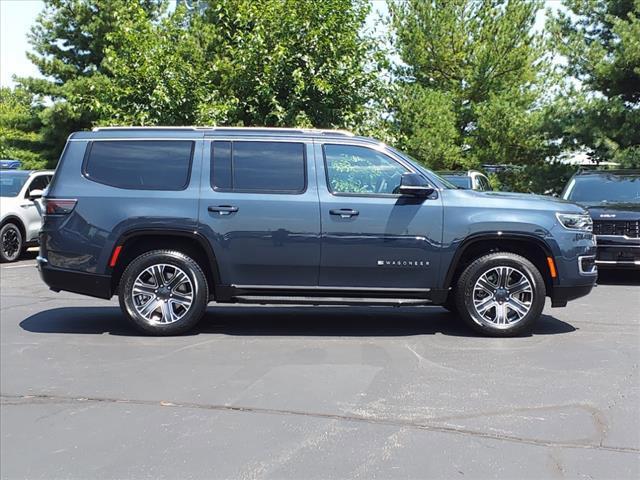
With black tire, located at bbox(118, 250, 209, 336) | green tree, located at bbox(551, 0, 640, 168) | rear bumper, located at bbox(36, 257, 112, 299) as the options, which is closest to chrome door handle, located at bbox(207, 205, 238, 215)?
black tire, located at bbox(118, 250, 209, 336)

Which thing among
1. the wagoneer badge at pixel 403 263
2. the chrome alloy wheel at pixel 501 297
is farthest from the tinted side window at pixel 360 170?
the chrome alloy wheel at pixel 501 297

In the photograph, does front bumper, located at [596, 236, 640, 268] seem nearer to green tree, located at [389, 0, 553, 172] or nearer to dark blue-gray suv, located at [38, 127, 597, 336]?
dark blue-gray suv, located at [38, 127, 597, 336]

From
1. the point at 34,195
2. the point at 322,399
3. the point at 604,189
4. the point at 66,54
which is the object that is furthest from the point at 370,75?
the point at 66,54

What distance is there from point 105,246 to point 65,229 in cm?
44

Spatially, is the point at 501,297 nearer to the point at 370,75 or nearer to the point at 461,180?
the point at 461,180

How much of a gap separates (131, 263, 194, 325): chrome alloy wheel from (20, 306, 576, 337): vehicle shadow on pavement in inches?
14.0

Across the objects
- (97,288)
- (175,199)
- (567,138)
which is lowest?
(97,288)

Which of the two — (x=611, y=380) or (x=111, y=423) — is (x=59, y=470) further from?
(x=611, y=380)

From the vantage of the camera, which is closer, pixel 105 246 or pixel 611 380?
pixel 611 380

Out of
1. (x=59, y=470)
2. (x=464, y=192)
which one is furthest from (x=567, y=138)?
(x=59, y=470)

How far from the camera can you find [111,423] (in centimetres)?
449

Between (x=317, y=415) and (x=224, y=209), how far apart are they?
2.70m

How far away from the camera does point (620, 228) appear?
33.1 ft

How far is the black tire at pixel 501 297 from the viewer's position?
6.69 metres
